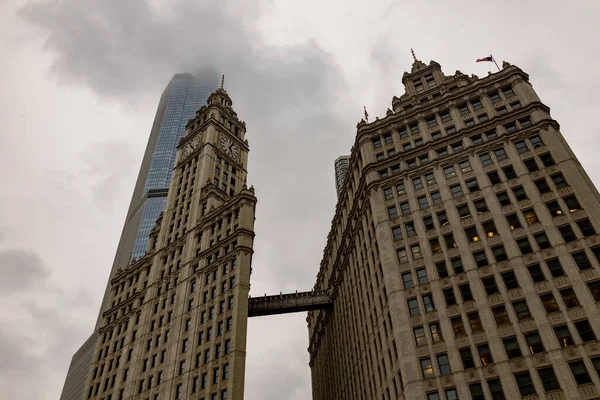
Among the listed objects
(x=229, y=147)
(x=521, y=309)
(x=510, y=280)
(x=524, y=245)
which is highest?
(x=229, y=147)

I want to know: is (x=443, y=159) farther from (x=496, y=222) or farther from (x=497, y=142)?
(x=496, y=222)

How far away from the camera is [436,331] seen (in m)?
53.4

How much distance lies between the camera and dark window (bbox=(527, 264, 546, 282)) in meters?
50.9

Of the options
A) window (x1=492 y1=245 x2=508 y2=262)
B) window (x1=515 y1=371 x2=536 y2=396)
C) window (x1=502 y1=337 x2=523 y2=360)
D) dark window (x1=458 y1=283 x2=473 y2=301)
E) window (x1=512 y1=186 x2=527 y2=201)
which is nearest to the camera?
window (x1=515 y1=371 x2=536 y2=396)

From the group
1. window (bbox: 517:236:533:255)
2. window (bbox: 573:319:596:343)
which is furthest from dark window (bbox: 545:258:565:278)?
window (bbox: 573:319:596:343)

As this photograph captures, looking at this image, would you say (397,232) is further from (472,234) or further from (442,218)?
(472,234)

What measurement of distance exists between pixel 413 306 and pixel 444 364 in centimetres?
796

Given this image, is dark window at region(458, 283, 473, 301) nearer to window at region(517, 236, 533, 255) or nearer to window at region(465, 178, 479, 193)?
window at region(517, 236, 533, 255)

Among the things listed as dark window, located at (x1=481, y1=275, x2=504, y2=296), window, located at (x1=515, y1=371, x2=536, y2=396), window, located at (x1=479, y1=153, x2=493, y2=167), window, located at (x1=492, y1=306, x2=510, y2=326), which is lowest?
window, located at (x1=515, y1=371, x2=536, y2=396)

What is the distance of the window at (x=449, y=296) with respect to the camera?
179ft

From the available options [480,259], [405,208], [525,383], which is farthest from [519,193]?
[525,383]

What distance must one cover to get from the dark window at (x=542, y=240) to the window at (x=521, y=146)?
13322 mm

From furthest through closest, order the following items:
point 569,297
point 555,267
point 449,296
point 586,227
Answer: point 449,296, point 586,227, point 555,267, point 569,297

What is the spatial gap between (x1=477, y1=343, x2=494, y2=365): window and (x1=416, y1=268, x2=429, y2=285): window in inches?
409
